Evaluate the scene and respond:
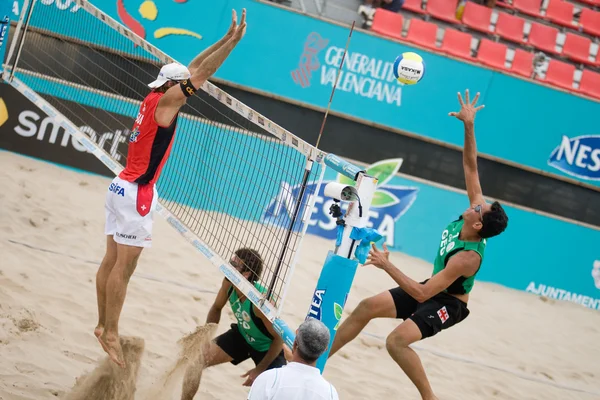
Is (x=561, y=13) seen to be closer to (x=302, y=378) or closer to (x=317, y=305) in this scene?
(x=317, y=305)

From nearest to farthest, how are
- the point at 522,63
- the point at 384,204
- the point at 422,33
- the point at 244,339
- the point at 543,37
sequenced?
1. the point at 244,339
2. the point at 384,204
3. the point at 422,33
4. the point at 522,63
5. the point at 543,37

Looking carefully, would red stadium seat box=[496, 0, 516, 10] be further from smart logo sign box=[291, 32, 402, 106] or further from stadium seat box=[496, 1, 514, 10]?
smart logo sign box=[291, 32, 402, 106]

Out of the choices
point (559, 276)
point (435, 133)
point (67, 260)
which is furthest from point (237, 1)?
point (559, 276)

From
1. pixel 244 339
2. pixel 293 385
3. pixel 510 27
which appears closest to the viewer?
pixel 293 385

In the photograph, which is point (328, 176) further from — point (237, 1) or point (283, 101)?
point (237, 1)

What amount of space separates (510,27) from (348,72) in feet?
12.3

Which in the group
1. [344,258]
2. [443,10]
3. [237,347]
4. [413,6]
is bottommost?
[237,347]

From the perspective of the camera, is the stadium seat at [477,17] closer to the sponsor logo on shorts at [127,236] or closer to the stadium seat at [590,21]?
the stadium seat at [590,21]

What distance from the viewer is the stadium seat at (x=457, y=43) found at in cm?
1200

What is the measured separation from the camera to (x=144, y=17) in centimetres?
1059

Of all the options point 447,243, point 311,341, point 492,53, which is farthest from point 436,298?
point 492,53

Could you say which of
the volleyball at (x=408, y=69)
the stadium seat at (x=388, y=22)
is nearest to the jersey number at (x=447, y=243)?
the volleyball at (x=408, y=69)

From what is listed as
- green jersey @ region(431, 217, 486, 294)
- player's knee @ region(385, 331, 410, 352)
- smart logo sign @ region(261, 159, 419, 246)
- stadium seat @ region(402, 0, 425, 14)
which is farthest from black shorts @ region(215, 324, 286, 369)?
stadium seat @ region(402, 0, 425, 14)

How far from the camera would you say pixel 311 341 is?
140 inches
